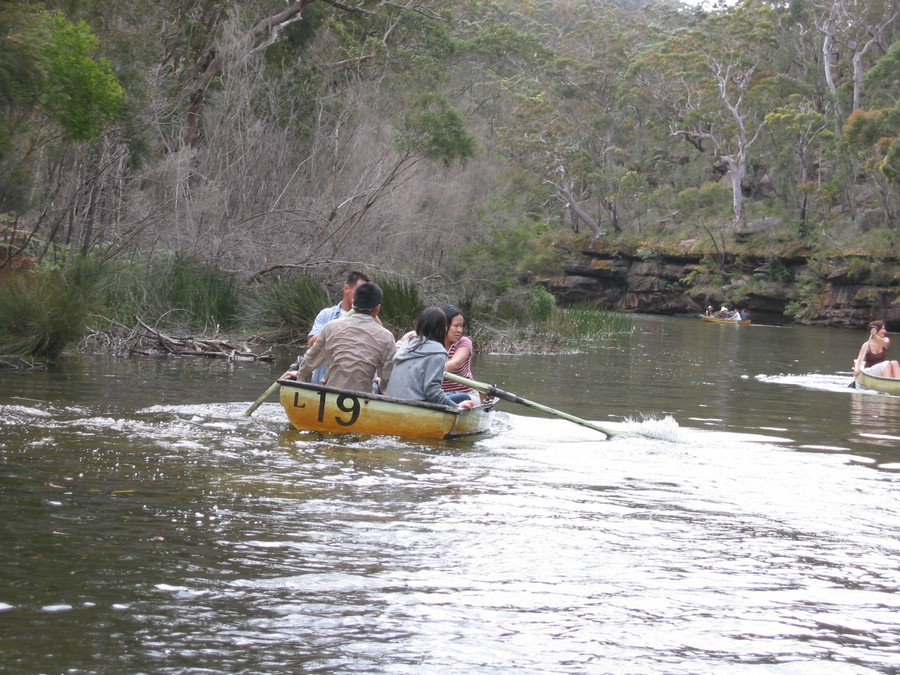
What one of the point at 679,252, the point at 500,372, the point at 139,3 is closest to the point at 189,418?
the point at 500,372

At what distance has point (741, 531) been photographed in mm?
6668

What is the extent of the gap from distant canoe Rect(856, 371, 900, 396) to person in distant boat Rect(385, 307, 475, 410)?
421 inches

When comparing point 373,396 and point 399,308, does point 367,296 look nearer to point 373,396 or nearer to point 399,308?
point 373,396

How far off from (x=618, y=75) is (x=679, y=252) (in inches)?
455

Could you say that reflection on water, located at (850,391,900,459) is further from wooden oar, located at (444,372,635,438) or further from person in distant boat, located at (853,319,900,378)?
wooden oar, located at (444,372,635,438)

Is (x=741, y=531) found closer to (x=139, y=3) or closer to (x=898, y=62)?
(x=139, y=3)

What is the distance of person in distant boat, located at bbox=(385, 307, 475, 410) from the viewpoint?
9828mm

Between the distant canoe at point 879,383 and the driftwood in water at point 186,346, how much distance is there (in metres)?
9.59

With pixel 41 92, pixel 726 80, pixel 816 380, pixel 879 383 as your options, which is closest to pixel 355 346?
pixel 41 92

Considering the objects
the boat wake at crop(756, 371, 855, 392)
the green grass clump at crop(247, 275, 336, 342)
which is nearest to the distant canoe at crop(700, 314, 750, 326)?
the boat wake at crop(756, 371, 855, 392)

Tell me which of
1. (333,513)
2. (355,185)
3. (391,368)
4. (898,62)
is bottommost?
(333,513)

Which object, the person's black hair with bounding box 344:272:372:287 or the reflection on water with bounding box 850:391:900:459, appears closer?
the person's black hair with bounding box 344:272:372:287

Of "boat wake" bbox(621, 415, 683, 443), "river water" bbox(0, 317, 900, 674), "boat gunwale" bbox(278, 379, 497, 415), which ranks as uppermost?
"boat gunwale" bbox(278, 379, 497, 415)

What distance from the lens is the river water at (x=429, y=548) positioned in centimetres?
430
